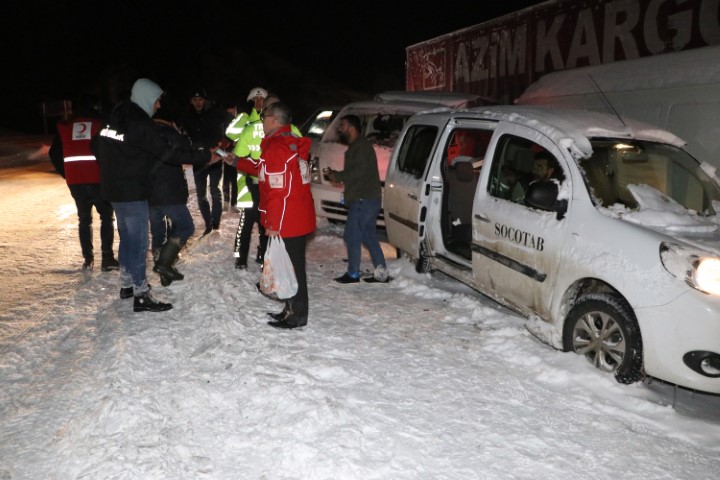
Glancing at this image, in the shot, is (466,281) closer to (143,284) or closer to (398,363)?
(398,363)

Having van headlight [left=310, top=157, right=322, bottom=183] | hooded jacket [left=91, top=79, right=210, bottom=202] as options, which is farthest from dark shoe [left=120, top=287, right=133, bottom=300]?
van headlight [left=310, top=157, right=322, bottom=183]

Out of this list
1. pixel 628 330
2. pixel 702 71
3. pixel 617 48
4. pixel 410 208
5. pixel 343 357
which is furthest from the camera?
pixel 617 48

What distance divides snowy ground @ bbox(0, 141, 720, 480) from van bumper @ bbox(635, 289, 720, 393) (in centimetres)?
30

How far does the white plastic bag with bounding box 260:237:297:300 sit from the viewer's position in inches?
190

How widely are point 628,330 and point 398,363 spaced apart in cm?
159

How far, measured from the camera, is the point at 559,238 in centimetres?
443

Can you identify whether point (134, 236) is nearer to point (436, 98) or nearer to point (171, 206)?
point (171, 206)

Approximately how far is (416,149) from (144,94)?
2.91 m

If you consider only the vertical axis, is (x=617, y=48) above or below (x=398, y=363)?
above

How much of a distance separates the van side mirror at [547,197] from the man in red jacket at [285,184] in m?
1.75

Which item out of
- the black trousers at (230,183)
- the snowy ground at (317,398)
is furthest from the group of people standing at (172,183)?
the black trousers at (230,183)

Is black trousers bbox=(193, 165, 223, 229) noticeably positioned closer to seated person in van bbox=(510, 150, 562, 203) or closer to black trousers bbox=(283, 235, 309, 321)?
black trousers bbox=(283, 235, 309, 321)

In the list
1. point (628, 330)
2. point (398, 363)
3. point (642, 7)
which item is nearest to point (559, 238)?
point (628, 330)

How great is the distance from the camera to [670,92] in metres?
6.34
